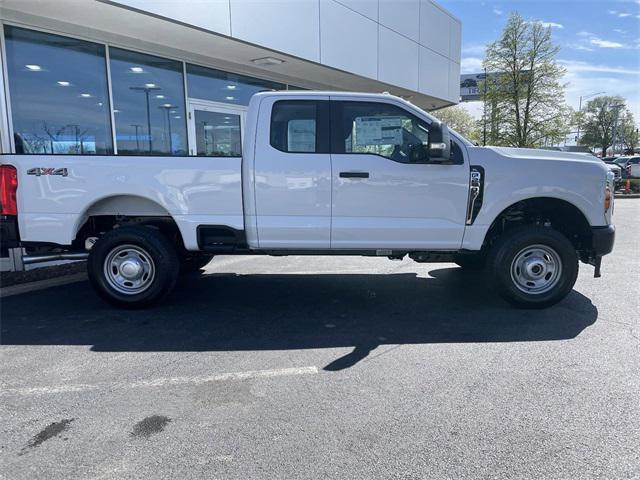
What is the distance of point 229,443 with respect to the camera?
2.69 meters

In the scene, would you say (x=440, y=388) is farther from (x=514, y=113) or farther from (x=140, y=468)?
(x=514, y=113)

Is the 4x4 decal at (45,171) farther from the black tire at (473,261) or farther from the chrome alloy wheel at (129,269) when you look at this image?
the black tire at (473,261)

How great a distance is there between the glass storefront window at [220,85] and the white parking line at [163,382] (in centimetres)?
801

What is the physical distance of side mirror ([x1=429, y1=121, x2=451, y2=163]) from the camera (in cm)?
449

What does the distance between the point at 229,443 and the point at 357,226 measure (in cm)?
272

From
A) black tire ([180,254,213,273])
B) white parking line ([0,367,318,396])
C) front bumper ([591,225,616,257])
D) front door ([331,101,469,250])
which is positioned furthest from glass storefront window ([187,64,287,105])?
white parking line ([0,367,318,396])

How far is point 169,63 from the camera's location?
988 cm

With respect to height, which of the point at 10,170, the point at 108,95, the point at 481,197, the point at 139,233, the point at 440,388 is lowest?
the point at 440,388

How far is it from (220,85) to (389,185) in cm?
778

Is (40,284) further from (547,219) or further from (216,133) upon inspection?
(547,219)

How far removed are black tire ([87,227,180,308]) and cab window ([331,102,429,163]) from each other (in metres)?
2.15

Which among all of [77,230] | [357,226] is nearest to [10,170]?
[77,230]

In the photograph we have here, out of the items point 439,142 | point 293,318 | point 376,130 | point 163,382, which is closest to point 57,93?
point 376,130

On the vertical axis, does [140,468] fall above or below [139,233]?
below
